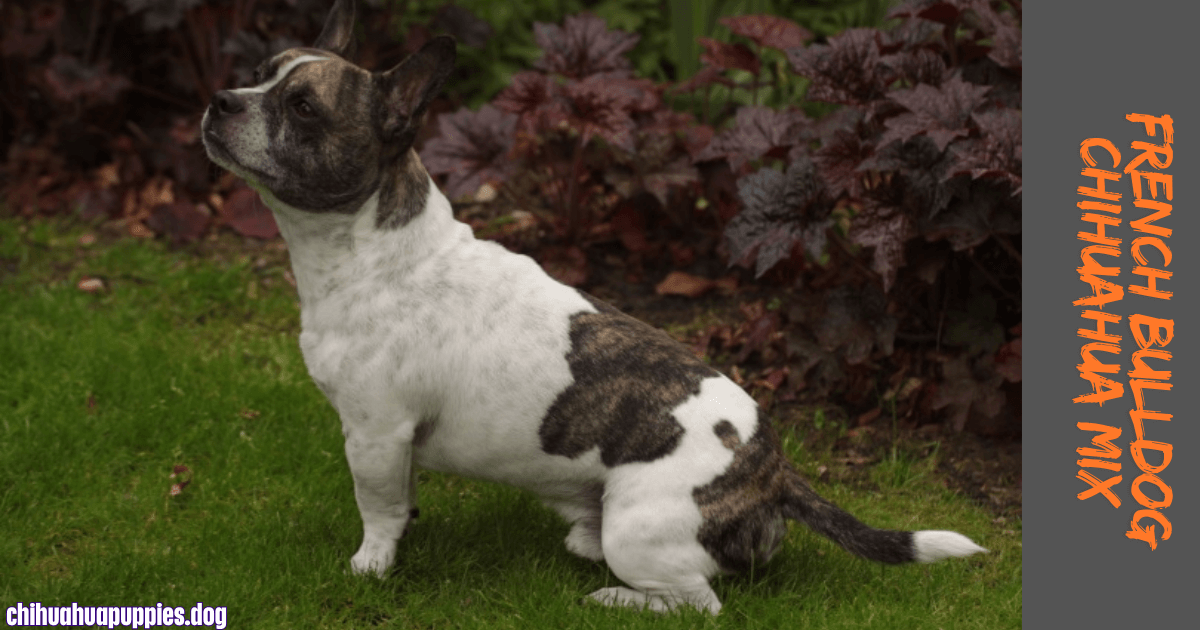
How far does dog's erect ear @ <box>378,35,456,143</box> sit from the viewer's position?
10.8 ft

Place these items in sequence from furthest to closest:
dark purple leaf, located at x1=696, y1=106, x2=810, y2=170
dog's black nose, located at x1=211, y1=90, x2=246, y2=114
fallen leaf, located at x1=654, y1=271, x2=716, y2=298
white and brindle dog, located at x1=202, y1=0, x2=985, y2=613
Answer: fallen leaf, located at x1=654, y1=271, x2=716, y2=298, dark purple leaf, located at x1=696, y1=106, x2=810, y2=170, white and brindle dog, located at x1=202, y1=0, x2=985, y2=613, dog's black nose, located at x1=211, y1=90, x2=246, y2=114

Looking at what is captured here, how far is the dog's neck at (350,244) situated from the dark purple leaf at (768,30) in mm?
2447

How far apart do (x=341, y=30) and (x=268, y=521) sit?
1666 millimetres

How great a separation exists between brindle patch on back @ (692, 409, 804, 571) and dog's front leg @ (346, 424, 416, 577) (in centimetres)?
90

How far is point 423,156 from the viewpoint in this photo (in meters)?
5.20

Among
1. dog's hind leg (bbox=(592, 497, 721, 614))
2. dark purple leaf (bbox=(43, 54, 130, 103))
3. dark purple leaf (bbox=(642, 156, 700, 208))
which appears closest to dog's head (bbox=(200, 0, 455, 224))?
dog's hind leg (bbox=(592, 497, 721, 614))

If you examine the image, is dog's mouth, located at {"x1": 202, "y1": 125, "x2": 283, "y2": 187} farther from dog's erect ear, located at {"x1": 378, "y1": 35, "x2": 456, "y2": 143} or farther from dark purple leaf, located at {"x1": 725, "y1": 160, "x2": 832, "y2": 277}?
dark purple leaf, located at {"x1": 725, "y1": 160, "x2": 832, "y2": 277}

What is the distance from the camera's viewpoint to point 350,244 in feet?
11.3

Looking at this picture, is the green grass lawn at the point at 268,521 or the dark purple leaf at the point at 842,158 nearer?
the green grass lawn at the point at 268,521

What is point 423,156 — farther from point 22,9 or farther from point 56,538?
point 22,9

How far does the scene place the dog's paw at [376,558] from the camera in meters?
3.72

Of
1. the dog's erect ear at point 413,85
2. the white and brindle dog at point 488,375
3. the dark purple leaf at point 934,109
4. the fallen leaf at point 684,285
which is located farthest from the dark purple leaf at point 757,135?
the dog's erect ear at point 413,85

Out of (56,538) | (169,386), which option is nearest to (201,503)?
(56,538)

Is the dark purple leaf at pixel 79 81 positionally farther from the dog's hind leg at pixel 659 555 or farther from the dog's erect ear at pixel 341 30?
the dog's hind leg at pixel 659 555
